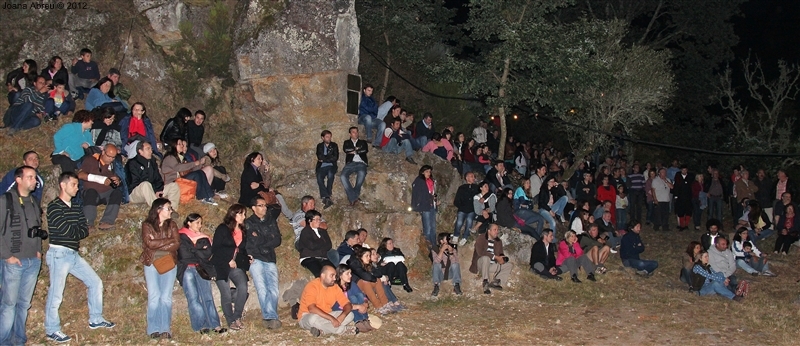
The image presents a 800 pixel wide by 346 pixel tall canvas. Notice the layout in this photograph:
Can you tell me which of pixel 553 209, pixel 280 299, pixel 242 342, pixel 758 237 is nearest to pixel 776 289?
pixel 758 237

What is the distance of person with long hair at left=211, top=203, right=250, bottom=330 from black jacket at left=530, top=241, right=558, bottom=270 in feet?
19.8

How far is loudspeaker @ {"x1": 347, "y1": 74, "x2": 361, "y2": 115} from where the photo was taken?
15.8 meters

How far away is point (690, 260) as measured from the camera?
1365 cm

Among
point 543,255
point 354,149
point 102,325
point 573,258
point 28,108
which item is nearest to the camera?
point 102,325

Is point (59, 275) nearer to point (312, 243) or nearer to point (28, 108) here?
point (312, 243)

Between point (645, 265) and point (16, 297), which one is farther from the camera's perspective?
point (645, 265)

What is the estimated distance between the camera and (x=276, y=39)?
1534 centimetres

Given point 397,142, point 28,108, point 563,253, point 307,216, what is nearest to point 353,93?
point 397,142

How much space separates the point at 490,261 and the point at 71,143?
7.11m

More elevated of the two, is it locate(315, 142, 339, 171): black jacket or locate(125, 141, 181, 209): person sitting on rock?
locate(315, 142, 339, 171): black jacket

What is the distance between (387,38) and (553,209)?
900 centimetres

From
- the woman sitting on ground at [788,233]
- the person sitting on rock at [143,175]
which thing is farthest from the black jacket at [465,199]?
the woman sitting on ground at [788,233]

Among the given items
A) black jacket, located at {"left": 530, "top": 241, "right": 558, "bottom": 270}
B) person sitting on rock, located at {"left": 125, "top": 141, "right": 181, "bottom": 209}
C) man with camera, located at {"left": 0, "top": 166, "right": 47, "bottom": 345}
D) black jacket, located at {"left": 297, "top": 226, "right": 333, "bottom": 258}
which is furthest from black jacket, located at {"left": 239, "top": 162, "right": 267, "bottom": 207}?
black jacket, located at {"left": 530, "top": 241, "right": 558, "bottom": 270}

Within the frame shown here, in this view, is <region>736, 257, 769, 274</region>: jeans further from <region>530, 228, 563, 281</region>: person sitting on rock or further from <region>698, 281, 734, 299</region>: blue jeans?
<region>530, 228, 563, 281</region>: person sitting on rock
